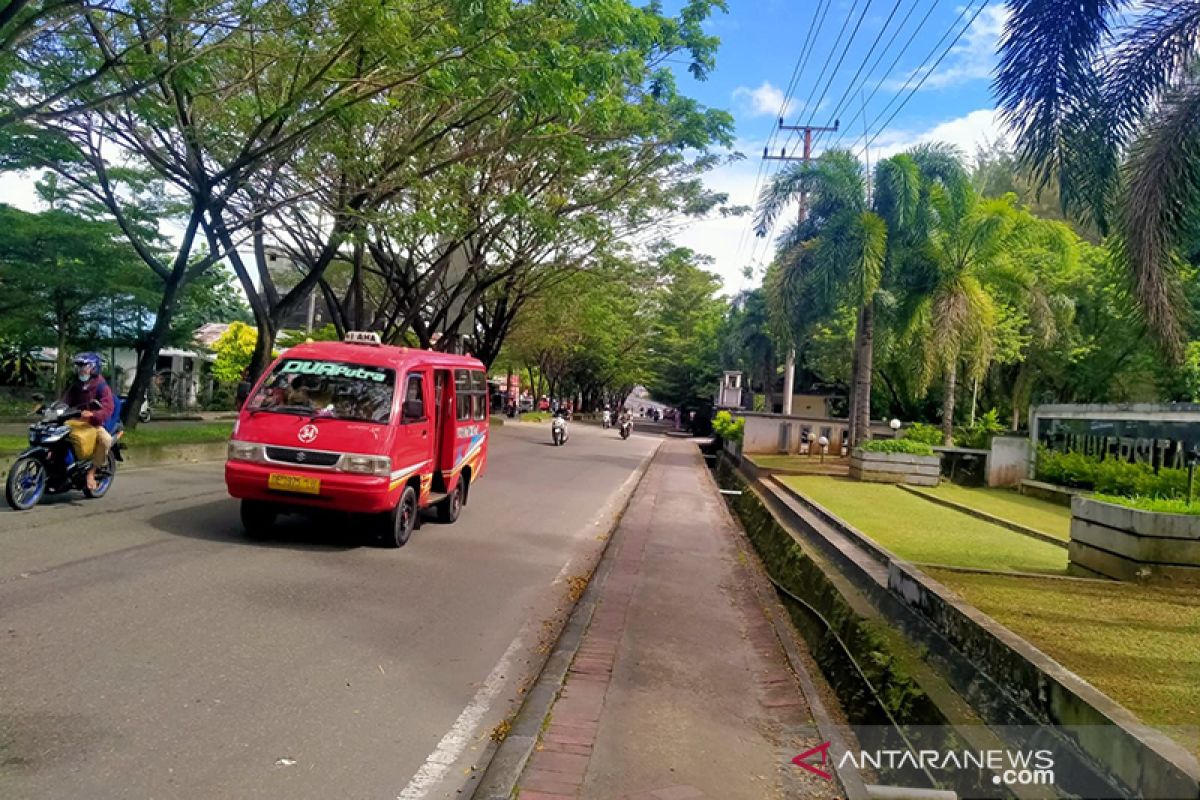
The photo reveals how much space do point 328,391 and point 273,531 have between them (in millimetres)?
1602

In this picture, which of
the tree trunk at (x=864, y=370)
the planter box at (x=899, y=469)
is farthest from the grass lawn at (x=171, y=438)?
the tree trunk at (x=864, y=370)

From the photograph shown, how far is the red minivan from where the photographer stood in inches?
314

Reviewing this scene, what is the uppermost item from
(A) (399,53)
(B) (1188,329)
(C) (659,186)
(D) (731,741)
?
(C) (659,186)

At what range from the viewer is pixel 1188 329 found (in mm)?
7613

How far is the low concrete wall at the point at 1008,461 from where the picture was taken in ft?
62.2

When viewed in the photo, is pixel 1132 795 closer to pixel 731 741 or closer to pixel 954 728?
pixel 954 728

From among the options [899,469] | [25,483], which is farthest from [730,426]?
[25,483]

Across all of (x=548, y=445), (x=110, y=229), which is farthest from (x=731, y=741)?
(x=548, y=445)

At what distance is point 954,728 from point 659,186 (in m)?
20.7

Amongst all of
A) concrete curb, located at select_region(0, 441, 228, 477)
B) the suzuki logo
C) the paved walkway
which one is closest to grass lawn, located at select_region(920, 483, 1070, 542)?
the paved walkway

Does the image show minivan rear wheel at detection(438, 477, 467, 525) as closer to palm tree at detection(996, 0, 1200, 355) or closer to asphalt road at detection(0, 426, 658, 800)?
asphalt road at detection(0, 426, 658, 800)

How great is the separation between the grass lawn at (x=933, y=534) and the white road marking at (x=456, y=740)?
5105mm

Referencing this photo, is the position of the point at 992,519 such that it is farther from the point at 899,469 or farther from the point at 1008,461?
the point at 1008,461

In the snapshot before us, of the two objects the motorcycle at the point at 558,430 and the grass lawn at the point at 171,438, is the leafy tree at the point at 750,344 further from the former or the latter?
the grass lawn at the point at 171,438
